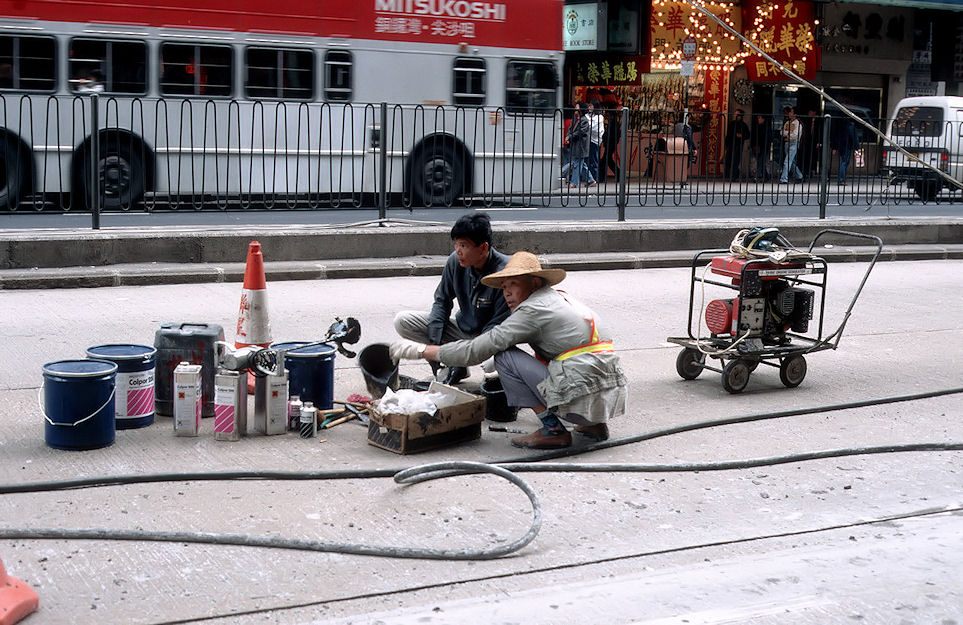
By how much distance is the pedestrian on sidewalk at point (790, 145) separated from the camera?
16516 mm

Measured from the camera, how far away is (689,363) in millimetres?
7969

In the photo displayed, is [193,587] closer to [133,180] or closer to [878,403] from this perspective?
[878,403]

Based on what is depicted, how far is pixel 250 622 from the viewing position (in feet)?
13.0

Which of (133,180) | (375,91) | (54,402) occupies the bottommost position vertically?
(54,402)

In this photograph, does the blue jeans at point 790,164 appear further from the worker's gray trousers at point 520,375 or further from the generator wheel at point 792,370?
the worker's gray trousers at point 520,375

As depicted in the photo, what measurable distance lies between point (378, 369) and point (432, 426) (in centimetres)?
115

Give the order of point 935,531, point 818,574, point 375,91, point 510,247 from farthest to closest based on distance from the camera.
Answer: point 375,91 → point 510,247 → point 935,531 → point 818,574

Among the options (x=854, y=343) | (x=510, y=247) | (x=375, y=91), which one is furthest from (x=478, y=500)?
(x=375, y=91)

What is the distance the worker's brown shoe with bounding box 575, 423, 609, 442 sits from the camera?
20.6ft

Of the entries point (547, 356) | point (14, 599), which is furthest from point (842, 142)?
point (14, 599)

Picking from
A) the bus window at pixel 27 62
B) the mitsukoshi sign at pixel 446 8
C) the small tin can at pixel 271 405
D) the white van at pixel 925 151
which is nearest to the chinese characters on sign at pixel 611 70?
the white van at pixel 925 151

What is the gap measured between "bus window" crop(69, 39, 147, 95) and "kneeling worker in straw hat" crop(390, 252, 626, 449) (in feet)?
36.3

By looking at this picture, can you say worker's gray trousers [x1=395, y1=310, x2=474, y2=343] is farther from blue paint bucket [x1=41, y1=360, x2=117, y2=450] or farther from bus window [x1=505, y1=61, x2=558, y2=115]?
bus window [x1=505, y1=61, x2=558, y2=115]

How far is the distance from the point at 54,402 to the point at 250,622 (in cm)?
232
